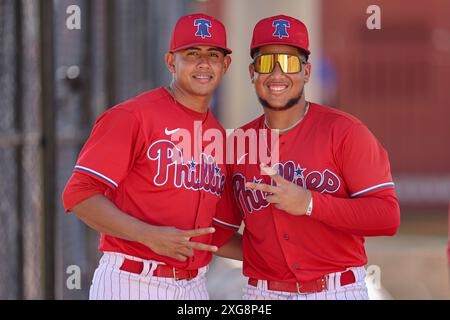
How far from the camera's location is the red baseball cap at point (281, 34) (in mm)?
2857

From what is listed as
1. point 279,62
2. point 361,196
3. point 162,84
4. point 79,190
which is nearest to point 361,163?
point 361,196

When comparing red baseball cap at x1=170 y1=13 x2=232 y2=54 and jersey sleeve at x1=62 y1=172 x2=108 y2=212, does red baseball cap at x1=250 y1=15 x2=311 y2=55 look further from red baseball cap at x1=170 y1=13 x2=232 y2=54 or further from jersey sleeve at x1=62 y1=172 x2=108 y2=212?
jersey sleeve at x1=62 y1=172 x2=108 y2=212

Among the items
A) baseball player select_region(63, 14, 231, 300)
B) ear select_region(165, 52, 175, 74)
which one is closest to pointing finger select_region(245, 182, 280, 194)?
baseball player select_region(63, 14, 231, 300)

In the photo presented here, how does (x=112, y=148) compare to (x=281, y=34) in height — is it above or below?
below

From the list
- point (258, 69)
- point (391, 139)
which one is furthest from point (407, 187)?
point (258, 69)

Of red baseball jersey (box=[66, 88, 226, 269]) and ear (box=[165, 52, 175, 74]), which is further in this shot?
ear (box=[165, 52, 175, 74])

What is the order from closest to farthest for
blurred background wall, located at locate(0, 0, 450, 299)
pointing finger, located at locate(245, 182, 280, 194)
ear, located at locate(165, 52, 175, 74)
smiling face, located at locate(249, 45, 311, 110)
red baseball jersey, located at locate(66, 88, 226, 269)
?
pointing finger, located at locate(245, 182, 280, 194), red baseball jersey, located at locate(66, 88, 226, 269), smiling face, located at locate(249, 45, 311, 110), ear, located at locate(165, 52, 175, 74), blurred background wall, located at locate(0, 0, 450, 299)

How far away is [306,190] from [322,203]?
0.22ft

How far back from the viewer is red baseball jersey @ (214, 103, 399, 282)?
2697mm

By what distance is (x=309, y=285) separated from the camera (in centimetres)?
283

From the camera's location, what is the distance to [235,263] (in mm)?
6945

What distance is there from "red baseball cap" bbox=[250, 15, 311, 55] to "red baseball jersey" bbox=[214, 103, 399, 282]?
24cm

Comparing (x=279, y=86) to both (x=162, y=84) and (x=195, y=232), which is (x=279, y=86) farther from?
(x=162, y=84)
